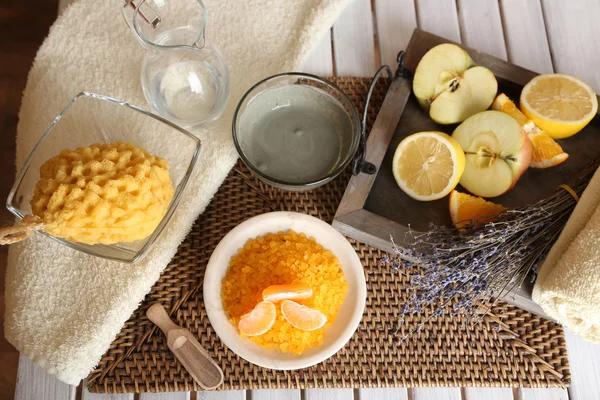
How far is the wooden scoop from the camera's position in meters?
0.93

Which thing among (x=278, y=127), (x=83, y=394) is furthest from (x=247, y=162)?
(x=83, y=394)

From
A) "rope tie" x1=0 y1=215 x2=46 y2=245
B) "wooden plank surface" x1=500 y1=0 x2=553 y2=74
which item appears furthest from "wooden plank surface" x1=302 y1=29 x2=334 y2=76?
"rope tie" x1=0 y1=215 x2=46 y2=245

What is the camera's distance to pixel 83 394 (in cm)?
95

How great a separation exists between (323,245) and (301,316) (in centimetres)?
16

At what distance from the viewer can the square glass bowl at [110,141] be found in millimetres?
869

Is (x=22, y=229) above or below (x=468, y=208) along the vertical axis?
above

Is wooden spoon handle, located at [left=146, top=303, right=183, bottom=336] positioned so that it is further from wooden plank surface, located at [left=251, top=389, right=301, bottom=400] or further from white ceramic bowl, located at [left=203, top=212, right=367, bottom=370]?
wooden plank surface, located at [left=251, top=389, right=301, bottom=400]

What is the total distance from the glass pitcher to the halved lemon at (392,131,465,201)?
1.25ft

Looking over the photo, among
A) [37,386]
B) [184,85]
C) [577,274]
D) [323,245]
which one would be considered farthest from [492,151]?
[37,386]

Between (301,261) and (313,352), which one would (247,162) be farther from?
(313,352)

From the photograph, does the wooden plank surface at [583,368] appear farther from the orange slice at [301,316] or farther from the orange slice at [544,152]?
the orange slice at [301,316]

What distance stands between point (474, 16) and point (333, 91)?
0.49m

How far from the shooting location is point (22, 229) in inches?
29.9

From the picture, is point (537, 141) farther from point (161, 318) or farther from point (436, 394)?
point (161, 318)
